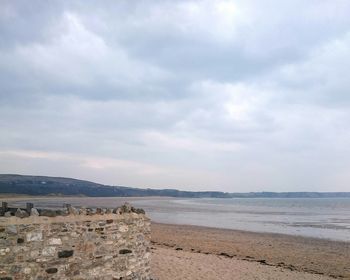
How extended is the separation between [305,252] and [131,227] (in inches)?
640

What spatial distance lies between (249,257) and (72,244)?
45.7 ft

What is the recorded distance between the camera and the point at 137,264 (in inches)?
404

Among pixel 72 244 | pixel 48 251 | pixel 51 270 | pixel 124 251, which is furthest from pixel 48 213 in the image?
pixel 124 251

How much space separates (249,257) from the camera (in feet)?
67.8

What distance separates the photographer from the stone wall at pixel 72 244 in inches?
304

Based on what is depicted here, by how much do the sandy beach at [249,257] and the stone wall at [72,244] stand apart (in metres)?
3.89

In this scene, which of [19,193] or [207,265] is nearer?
[207,265]

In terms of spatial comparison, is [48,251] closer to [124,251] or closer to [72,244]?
[72,244]

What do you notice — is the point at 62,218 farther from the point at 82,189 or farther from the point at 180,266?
the point at 82,189

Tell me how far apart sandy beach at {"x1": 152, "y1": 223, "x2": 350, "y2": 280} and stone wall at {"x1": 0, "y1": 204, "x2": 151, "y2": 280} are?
12.8 ft

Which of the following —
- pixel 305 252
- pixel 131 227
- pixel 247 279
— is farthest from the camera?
pixel 305 252

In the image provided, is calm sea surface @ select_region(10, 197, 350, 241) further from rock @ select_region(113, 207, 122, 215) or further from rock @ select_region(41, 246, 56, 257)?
rock @ select_region(41, 246, 56, 257)

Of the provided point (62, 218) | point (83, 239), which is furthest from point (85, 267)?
point (62, 218)

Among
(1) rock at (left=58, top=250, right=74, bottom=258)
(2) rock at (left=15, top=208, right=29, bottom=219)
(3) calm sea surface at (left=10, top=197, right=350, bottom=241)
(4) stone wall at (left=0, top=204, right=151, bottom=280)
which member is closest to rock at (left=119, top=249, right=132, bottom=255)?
(4) stone wall at (left=0, top=204, right=151, bottom=280)
